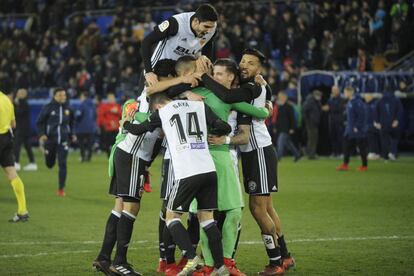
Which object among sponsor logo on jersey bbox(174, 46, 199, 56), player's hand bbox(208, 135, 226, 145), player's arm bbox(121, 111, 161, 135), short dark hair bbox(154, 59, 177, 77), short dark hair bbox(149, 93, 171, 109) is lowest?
player's hand bbox(208, 135, 226, 145)

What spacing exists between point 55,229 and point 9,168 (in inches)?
70.1

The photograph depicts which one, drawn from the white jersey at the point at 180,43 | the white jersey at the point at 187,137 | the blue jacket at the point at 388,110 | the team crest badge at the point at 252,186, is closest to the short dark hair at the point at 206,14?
the white jersey at the point at 180,43

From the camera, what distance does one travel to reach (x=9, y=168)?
14938 mm

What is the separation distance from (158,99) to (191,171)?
0.88m

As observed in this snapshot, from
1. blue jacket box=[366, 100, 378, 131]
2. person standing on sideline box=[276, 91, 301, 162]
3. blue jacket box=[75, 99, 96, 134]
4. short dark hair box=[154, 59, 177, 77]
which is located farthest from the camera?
blue jacket box=[75, 99, 96, 134]

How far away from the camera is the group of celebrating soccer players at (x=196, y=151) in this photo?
905 cm

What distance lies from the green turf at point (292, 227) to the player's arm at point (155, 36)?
239 cm

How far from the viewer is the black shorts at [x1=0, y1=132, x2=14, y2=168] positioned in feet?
48.9

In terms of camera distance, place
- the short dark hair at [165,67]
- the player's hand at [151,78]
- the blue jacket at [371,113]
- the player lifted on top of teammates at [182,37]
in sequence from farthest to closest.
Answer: the blue jacket at [371,113] < the short dark hair at [165,67] < the player lifted on top of teammates at [182,37] < the player's hand at [151,78]

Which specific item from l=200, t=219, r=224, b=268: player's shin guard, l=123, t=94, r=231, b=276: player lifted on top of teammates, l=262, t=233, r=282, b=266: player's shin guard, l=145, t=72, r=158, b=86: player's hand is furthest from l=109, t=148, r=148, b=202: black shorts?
l=262, t=233, r=282, b=266: player's shin guard

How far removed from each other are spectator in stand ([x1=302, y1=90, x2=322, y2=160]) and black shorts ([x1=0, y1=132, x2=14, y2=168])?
50.5ft

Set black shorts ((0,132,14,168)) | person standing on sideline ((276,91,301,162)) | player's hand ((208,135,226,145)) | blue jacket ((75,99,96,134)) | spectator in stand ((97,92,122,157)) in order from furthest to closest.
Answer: blue jacket ((75,99,96,134)) < spectator in stand ((97,92,122,157)) < person standing on sideline ((276,91,301,162)) < black shorts ((0,132,14,168)) < player's hand ((208,135,226,145))

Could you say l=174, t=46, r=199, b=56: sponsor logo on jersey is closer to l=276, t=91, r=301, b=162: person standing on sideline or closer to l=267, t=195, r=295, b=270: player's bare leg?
l=267, t=195, r=295, b=270: player's bare leg

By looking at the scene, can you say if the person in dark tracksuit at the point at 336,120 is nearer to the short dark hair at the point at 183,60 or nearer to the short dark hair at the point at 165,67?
the short dark hair at the point at 165,67
